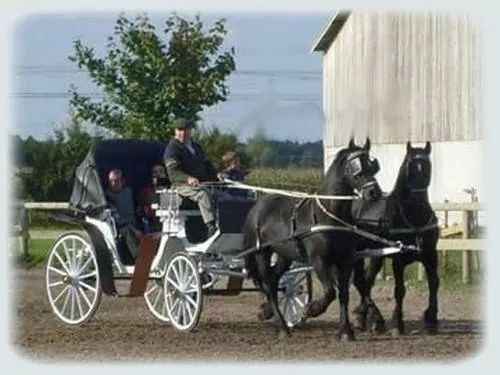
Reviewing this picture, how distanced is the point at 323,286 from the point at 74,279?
233cm

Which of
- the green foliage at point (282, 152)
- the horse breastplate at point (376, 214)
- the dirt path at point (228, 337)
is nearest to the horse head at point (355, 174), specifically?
the green foliage at point (282, 152)

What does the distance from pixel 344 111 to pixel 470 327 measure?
3.68 metres

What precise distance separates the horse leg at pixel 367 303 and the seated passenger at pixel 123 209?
1.79m

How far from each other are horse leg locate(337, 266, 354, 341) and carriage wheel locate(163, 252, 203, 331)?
108 cm

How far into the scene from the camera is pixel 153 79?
49.9 ft

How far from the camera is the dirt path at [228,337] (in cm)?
988

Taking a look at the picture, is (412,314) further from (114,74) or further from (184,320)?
(114,74)

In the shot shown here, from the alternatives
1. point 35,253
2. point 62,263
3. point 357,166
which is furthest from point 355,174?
point 35,253

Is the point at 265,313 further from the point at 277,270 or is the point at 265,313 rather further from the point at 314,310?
the point at 314,310

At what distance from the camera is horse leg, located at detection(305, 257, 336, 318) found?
10820 millimetres

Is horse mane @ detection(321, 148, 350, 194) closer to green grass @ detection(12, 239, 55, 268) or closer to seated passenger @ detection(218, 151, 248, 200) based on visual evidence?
seated passenger @ detection(218, 151, 248, 200)

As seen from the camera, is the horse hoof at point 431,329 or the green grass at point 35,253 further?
the green grass at point 35,253

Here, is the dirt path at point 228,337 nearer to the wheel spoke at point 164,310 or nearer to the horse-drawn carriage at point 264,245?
the wheel spoke at point 164,310

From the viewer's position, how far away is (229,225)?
1171cm
